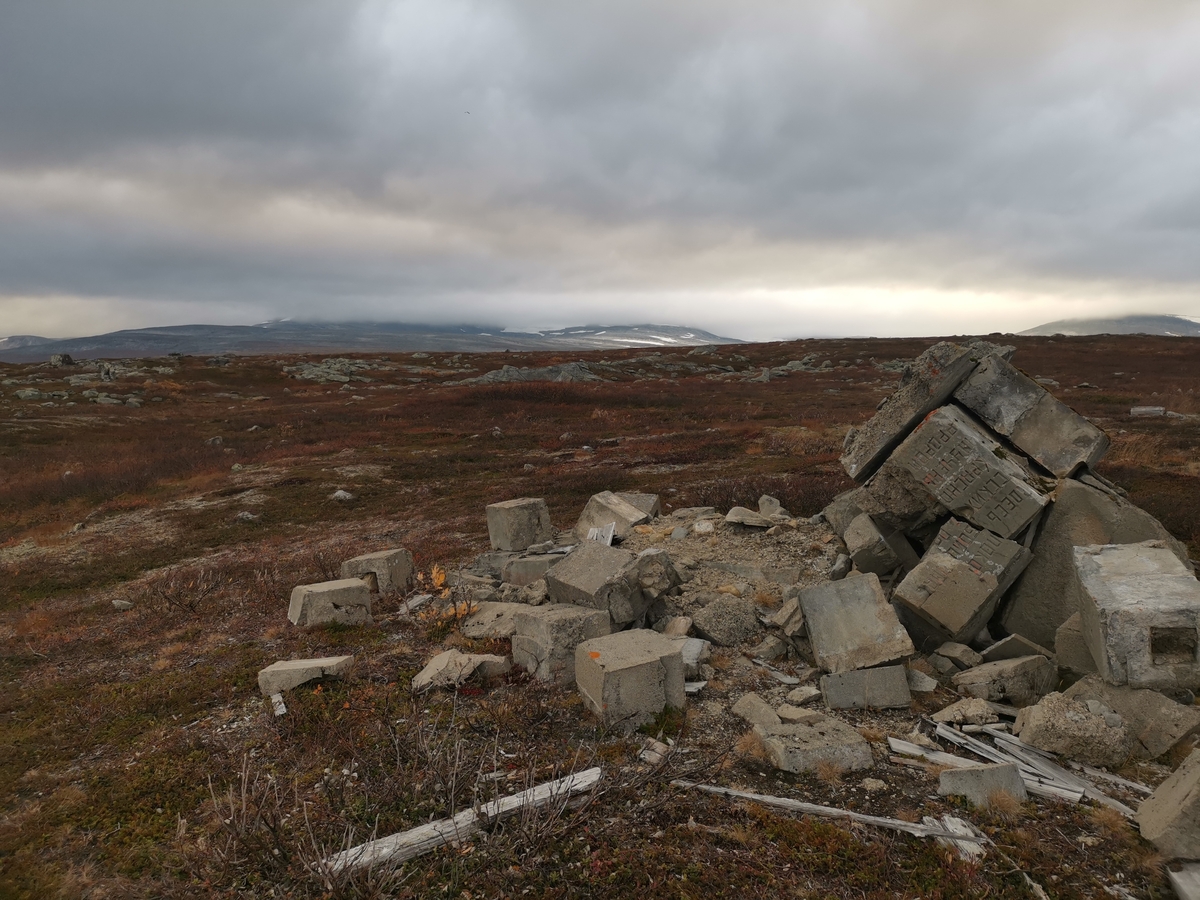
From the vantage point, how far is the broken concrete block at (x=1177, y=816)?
3.93 m

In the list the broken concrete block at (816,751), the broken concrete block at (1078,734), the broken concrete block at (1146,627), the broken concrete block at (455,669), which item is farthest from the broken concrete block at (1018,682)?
the broken concrete block at (455,669)

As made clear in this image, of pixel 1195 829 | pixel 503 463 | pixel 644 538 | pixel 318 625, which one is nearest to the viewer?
pixel 1195 829

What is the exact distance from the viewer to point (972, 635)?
732 centimetres

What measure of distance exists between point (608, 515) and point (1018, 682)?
763cm

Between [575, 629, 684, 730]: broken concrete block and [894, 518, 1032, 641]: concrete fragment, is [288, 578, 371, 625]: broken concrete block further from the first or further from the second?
[894, 518, 1032, 641]: concrete fragment

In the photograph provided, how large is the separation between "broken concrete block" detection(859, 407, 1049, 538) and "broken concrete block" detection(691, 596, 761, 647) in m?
2.37

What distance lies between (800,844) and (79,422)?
139 feet

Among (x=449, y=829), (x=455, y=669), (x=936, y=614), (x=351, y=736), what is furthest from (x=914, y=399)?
(x=351, y=736)

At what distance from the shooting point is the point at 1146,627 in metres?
5.34

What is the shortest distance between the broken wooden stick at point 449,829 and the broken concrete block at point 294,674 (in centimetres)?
296

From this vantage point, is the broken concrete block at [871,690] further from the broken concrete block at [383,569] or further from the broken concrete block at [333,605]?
the broken concrete block at [383,569]

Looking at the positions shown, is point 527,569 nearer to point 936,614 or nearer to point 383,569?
point 383,569

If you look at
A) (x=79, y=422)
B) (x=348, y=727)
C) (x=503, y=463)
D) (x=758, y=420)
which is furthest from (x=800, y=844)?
(x=79, y=422)

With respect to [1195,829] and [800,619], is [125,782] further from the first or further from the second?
[1195,829]
